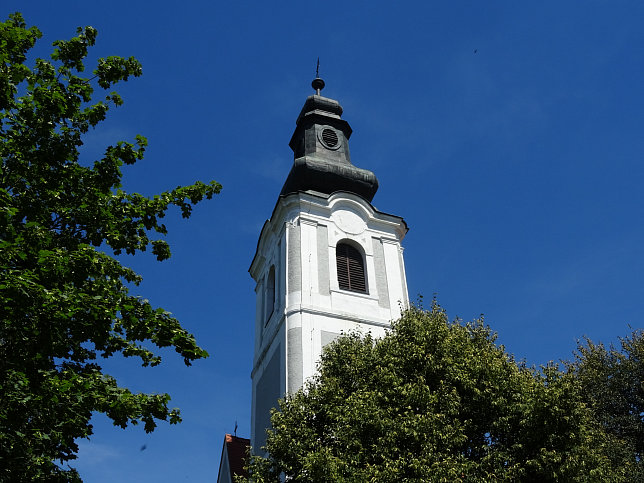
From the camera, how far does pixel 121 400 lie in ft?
30.9

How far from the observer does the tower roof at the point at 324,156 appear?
28.9m

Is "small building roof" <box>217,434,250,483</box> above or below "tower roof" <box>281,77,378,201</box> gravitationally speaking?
below

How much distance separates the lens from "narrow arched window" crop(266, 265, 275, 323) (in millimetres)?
26828

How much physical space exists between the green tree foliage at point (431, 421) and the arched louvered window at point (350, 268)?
921cm

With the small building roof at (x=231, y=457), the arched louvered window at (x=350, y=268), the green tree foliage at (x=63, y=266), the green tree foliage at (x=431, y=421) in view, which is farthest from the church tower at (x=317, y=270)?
the green tree foliage at (x=63, y=266)

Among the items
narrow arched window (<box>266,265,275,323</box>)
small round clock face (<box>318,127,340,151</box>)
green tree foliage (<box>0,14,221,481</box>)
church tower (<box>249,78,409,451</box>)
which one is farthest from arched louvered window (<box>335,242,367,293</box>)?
green tree foliage (<box>0,14,221,481</box>)

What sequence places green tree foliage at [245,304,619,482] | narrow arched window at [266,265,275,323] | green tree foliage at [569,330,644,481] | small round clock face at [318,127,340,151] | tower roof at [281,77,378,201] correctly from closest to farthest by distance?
1. green tree foliage at [245,304,619,482]
2. green tree foliage at [569,330,644,481]
3. narrow arched window at [266,265,275,323]
4. tower roof at [281,77,378,201]
5. small round clock face at [318,127,340,151]

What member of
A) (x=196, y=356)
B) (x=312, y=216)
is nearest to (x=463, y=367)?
(x=196, y=356)

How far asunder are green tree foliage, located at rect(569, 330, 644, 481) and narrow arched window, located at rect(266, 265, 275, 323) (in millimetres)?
12371

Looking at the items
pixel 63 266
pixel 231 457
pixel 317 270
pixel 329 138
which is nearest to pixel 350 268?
pixel 317 270

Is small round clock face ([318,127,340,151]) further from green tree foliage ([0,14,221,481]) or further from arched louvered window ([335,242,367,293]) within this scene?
green tree foliage ([0,14,221,481])

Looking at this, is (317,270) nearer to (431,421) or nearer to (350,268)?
(350,268)

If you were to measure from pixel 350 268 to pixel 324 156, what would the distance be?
7265mm

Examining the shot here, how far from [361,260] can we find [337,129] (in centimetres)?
933
